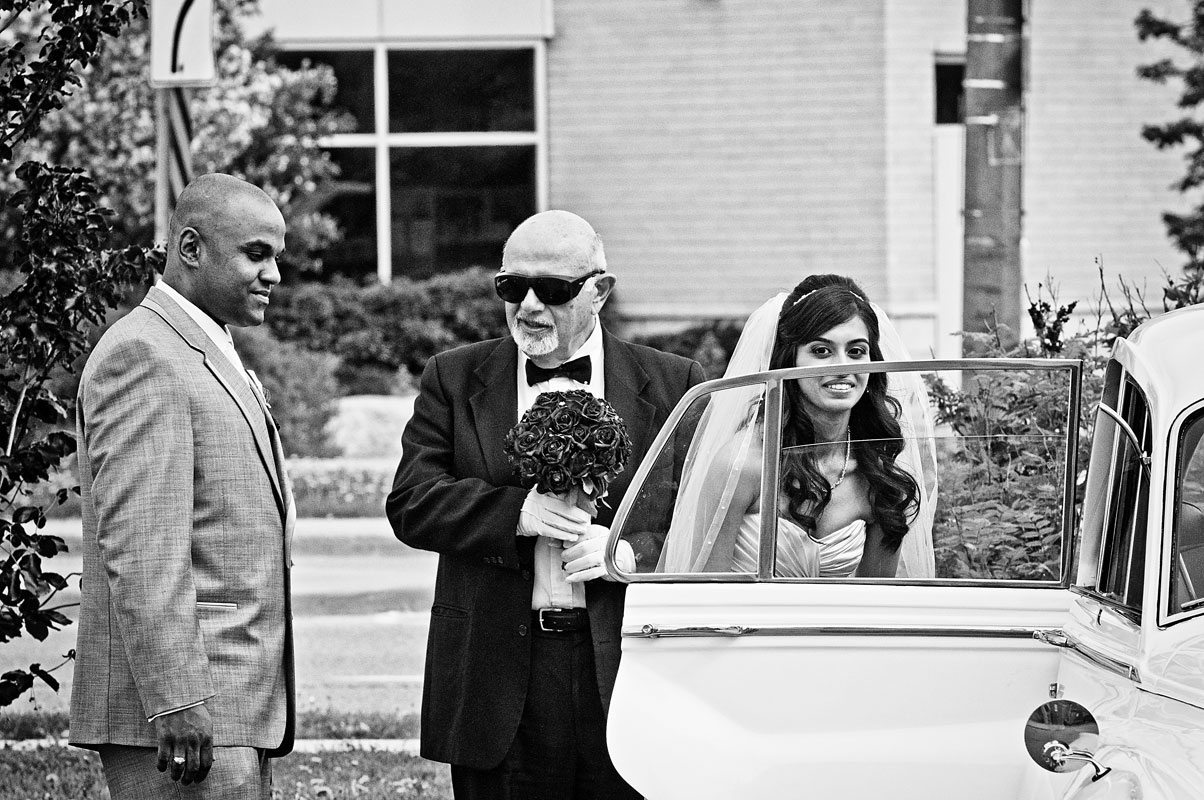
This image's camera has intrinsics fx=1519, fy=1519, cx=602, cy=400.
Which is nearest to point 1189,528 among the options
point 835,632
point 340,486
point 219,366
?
point 835,632

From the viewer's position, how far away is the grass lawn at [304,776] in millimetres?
5609

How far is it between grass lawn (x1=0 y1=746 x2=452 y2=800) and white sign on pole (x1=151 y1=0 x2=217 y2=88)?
123 inches

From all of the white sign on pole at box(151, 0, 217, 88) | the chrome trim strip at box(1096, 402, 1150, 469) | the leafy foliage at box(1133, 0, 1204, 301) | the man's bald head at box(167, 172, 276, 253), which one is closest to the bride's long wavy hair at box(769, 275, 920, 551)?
the chrome trim strip at box(1096, 402, 1150, 469)

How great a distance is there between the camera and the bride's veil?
134 inches

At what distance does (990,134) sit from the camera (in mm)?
7000

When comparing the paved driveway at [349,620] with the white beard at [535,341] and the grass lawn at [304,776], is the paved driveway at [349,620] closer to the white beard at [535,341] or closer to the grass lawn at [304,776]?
the grass lawn at [304,776]

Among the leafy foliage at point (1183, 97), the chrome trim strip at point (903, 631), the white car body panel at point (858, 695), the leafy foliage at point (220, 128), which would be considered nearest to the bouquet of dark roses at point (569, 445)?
the white car body panel at point (858, 695)

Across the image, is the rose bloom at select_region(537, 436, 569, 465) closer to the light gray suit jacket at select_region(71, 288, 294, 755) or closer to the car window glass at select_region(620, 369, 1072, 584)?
the car window glass at select_region(620, 369, 1072, 584)

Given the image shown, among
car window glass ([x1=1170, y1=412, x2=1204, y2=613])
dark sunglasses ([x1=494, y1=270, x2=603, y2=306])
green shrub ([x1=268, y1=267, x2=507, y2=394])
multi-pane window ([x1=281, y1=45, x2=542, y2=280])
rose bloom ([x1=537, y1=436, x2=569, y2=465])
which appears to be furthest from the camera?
multi-pane window ([x1=281, y1=45, x2=542, y2=280])

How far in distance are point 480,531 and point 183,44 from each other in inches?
169

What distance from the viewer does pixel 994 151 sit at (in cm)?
701

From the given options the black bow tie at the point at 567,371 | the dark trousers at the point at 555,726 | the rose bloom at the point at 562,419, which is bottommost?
the dark trousers at the point at 555,726

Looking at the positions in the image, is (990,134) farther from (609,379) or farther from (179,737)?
(179,737)

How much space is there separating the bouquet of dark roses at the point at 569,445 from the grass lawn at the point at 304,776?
7.82ft
